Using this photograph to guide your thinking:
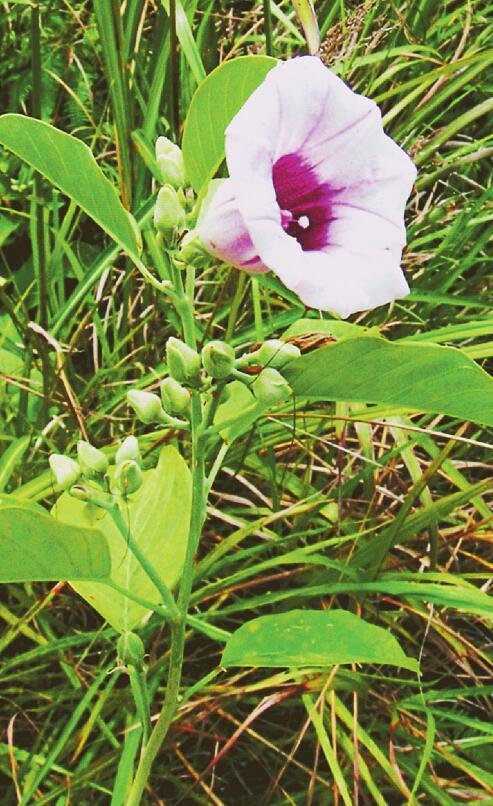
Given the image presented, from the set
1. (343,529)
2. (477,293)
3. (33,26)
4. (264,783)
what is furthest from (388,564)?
(33,26)

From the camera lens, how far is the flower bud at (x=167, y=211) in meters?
0.80

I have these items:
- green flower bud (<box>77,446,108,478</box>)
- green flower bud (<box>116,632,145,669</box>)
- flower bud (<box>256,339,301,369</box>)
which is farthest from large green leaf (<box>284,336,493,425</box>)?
green flower bud (<box>116,632,145,669</box>)

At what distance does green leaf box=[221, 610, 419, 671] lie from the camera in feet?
2.83

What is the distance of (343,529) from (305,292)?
2.41ft

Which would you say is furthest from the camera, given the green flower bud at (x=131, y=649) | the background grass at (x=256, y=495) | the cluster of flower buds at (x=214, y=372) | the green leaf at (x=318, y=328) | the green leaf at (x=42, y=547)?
the background grass at (x=256, y=495)

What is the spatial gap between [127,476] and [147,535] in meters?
0.27

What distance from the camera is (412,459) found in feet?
4.65

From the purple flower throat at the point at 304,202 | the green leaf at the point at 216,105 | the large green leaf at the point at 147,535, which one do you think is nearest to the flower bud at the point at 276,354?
the purple flower throat at the point at 304,202

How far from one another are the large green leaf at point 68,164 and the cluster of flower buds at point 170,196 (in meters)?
0.04

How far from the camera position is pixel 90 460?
87 cm

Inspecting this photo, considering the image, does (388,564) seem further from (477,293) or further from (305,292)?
(305,292)

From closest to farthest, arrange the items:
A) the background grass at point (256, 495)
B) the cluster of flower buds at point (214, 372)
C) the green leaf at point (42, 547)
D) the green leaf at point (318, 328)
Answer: the green leaf at point (42, 547) < the cluster of flower buds at point (214, 372) < the green leaf at point (318, 328) < the background grass at point (256, 495)

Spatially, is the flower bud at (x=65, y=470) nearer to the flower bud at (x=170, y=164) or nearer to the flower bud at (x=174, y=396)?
the flower bud at (x=174, y=396)

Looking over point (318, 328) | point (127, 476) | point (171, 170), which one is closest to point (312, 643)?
point (127, 476)
